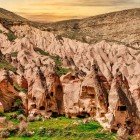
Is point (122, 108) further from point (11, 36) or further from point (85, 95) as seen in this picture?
point (11, 36)

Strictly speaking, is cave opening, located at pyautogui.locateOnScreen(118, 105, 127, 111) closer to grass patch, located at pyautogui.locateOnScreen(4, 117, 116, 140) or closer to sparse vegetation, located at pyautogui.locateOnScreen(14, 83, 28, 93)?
grass patch, located at pyautogui.locateOnScreen(4, 117, 116, 140)

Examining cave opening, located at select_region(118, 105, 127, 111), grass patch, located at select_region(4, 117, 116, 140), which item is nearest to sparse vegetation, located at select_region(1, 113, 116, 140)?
grass patch, located at select_region(4, 117, 116, 140)

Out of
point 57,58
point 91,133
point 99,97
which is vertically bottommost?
point 91,133

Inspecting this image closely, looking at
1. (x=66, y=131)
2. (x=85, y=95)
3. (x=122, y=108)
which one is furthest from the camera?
(x=85, y=95)

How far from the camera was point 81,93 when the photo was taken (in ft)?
244

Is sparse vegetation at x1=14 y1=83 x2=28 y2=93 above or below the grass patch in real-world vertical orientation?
above

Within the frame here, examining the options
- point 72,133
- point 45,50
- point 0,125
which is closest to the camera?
point 72,133

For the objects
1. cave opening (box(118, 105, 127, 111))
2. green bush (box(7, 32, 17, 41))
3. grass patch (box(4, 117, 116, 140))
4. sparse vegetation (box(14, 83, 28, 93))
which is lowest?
grass patch (box(4, 117, 116, 140))

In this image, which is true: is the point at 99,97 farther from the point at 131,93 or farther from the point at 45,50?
the point at 45,50

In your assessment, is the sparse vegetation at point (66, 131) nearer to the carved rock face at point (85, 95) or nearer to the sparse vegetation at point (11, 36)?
the carved rock face at point (85, 95)

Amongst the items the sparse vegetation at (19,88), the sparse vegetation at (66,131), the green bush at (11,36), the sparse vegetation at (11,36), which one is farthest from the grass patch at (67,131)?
the sparse vegetation at (11,36)

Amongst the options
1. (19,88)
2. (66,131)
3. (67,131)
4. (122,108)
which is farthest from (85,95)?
(19,88)

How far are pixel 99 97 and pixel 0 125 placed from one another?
527 inches

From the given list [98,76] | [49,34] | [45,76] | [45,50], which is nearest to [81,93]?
[98,76]
